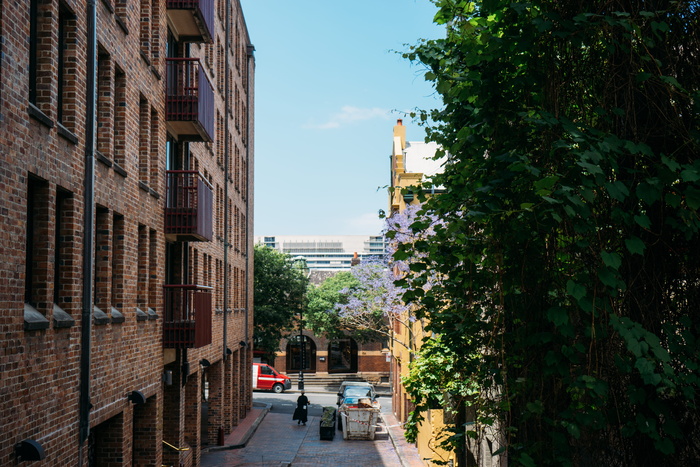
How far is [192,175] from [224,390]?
40.2 feet

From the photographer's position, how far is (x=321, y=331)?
2431 inches

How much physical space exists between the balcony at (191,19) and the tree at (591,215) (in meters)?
12.2

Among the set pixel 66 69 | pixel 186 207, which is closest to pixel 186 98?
pixel 186 207

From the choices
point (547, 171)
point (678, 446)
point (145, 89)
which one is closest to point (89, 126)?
point (145, 89)

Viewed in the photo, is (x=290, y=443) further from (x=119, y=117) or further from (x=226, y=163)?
(x=119, y=117)

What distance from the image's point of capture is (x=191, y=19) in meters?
19.7

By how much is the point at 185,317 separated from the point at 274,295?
33783 mm

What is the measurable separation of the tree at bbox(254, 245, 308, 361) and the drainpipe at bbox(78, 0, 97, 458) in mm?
38102

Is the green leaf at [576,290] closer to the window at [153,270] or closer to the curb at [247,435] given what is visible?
the window at [153,270]

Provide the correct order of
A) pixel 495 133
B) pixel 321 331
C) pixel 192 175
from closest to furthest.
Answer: pixel 495 133 → pixel 192 175 → pixel 321 331

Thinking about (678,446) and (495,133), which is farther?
(495,133)

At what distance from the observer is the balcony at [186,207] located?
18.7 metres

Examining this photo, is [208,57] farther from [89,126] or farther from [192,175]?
[89,126]

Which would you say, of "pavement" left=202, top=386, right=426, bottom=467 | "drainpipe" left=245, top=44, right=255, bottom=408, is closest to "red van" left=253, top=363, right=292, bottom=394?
"pavement" left=202, top=386, right=426, bottom=467
